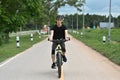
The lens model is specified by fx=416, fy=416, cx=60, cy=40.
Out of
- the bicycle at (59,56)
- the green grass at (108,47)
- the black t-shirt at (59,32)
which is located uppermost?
the black t-shirt at (59,32)

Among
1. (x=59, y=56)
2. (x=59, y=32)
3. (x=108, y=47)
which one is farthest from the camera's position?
(x=108, y=47)

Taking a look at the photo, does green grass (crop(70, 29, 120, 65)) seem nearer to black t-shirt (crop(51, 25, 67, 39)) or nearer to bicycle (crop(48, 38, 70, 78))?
black t-shirt (crop(51, 25, 67, 39))

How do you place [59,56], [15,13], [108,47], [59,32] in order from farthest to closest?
[15,13] < [108,47] < [59,32] < [59,56]

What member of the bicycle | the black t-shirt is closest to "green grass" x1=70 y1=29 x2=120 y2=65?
the black t-shirt

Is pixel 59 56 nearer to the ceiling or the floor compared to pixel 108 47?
nearer to the ceiling

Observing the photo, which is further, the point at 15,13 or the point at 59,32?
the point at 15,13

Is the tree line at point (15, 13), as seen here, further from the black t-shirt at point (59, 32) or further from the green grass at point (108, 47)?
the black t-shirt at point (59, 32)

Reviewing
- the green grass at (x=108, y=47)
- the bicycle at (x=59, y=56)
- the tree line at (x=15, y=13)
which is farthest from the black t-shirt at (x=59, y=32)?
the tree line at (x=15, y=13)

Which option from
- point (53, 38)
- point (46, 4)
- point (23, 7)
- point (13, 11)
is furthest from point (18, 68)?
point (46, 4)

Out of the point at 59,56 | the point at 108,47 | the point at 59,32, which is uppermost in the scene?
the point at 59,32

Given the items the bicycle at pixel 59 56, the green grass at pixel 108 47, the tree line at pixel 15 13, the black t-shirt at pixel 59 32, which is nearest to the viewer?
the bicycle at pixel 59 56

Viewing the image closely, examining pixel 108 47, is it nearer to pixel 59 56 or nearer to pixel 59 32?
pixel 59 32

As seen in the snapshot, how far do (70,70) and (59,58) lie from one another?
8.40ft

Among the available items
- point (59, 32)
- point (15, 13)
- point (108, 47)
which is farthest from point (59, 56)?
point (15, 13)
